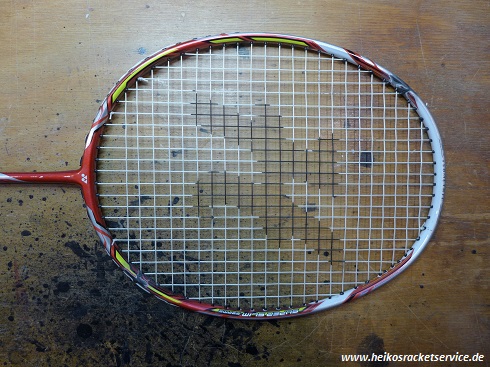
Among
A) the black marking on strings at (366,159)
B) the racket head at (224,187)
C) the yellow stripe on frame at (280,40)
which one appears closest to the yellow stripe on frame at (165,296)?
the racket head at (224,187)

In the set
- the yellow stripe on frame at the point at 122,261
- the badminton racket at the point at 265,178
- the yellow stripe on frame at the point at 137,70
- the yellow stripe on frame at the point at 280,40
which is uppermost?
the yellow stripe on frame at the point at 280,40

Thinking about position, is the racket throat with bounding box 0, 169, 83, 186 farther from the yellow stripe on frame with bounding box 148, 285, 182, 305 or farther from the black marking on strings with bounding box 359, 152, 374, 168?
the black marking on strings with bounding box 359, 152, 374, 168

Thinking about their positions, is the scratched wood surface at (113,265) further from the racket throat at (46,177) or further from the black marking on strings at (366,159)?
the black marking on strings at (366,159)

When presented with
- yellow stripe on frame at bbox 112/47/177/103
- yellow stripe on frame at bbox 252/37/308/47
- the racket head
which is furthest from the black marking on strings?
yellow stripe on frame at bbox 112/47/177/103

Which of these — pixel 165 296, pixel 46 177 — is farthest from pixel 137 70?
pixel 165 296

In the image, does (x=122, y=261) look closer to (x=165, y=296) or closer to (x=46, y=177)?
(x=165, y=296)

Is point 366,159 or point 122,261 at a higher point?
point 366,159

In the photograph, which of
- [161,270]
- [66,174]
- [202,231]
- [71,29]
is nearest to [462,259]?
Result: [202,231]

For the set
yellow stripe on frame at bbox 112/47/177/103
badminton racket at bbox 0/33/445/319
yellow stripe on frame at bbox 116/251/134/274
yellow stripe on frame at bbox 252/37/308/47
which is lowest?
yellow stripe on frame at bbox 116/251/134/274
